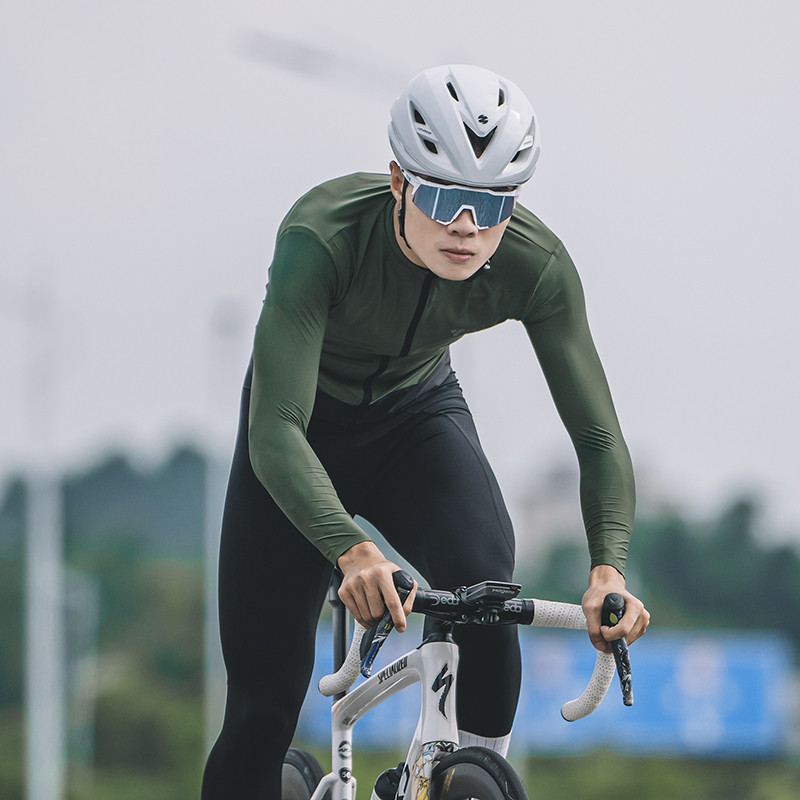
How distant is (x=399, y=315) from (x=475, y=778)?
1591mm

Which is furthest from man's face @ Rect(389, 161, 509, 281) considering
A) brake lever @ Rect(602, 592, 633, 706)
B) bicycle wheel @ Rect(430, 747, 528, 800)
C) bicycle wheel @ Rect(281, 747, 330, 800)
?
bicycle wheel @ Rect(281, 747, 330, 800)

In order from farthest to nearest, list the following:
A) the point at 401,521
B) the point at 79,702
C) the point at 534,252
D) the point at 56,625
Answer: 1. the point at 79,702
2. the point at 56,625
3. the point at 401,521
4. the point at 534,252

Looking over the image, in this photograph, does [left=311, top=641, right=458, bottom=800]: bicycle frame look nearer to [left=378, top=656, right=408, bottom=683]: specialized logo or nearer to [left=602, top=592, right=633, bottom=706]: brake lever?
[left=378, top=656, right=408, bottom=683]: specialized logo

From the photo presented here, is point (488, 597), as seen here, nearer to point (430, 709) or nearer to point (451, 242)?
point (430, 709)

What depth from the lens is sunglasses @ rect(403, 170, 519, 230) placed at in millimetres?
5199

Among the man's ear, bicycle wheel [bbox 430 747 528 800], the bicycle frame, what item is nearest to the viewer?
bicycle wheel [bbox 430 747 528 800]

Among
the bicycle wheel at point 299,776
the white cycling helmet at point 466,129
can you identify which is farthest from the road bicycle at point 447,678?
the white cycling helmet at point 466,129

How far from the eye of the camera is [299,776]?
658cm

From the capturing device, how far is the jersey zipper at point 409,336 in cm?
559

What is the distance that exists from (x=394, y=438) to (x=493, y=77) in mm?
1406

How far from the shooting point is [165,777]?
5244 centimetres

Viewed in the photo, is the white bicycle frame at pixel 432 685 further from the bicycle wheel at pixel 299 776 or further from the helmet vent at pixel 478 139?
the helmet vent at pixel 478 139

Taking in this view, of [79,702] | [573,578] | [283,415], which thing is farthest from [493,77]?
[573,578]

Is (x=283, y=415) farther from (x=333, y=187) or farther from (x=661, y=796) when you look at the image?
(x=661, y=796)
